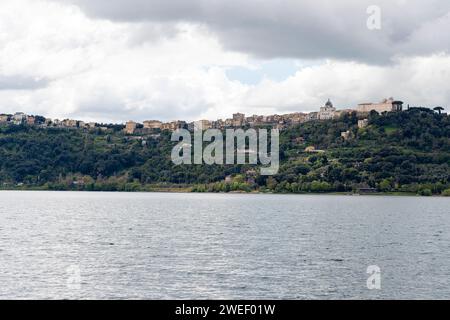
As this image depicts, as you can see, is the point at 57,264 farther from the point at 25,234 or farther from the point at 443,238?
the point at 443,238

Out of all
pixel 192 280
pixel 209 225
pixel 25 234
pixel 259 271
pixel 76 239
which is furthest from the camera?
pixel 209 225

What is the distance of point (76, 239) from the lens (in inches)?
3125

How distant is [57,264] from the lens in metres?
57.2

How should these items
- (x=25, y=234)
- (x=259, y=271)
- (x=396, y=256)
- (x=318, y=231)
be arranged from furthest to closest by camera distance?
(x=318, y=231)
(x=25, y=234)
(x=396, y=256)
(x=259, y=271)

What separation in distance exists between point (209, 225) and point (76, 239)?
2703cm

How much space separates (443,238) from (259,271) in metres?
39.4

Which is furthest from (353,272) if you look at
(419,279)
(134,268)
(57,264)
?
(57,264)

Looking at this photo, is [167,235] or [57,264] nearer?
[57,264]
